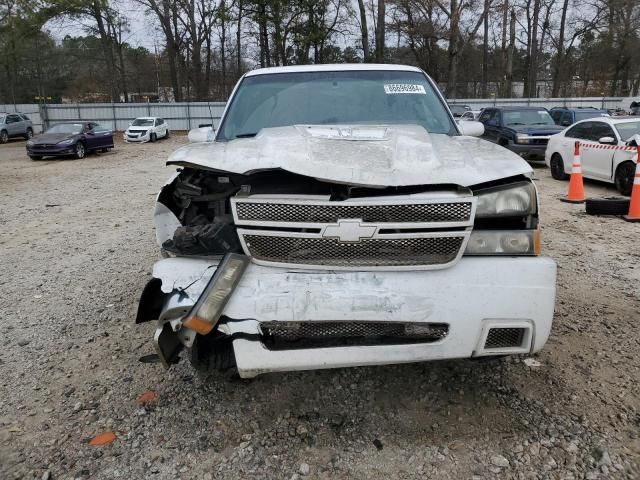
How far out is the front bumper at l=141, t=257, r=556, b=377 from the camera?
2281mm

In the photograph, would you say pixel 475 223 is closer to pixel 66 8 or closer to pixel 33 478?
pixel 33 478

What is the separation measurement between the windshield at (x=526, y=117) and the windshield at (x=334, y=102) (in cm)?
1261

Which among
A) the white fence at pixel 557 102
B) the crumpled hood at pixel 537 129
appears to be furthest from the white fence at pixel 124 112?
the crumpled hood at pixel 537 129

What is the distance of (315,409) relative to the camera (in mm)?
2832

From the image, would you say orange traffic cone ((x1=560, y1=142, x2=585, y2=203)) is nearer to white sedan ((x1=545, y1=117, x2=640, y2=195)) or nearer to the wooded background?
white sedan ((x1=545, y1=117, x2=640, y2=195))

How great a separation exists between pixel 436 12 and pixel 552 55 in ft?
55.7

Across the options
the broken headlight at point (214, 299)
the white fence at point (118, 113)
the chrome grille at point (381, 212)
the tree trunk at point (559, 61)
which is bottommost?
the broken headlight at point (214, 299)

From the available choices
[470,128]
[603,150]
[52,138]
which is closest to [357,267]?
[470,128]

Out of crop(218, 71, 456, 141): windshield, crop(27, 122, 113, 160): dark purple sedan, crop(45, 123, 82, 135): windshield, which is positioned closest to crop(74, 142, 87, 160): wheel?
crop(27, 122, 113, 160): dark purple sedan

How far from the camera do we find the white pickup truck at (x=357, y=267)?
7.55 feet

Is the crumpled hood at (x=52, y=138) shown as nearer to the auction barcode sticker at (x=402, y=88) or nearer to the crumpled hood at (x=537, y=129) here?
the crumpled hood at (x=537, y=129)

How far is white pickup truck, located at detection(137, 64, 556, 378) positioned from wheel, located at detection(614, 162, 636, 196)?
795 cm

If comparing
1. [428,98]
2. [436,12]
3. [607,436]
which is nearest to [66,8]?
[436,12]

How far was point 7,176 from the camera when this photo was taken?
15016 millimetres
